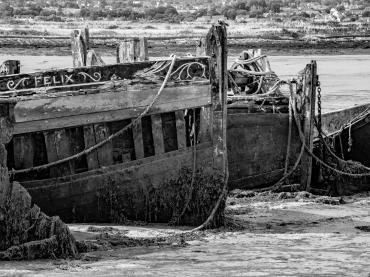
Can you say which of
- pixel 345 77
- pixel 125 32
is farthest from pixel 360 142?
pixel 125 32

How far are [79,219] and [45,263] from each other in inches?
88.8

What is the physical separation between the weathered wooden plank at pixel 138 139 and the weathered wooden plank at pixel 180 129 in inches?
18.2

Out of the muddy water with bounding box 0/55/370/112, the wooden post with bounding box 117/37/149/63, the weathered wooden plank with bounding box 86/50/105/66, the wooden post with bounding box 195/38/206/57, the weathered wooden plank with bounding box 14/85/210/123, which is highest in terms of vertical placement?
the wooden post with bounding box 195/38/206/57

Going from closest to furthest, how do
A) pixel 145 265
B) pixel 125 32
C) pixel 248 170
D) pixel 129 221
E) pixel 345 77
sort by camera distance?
1. pixel 145 265
2. pixel 129 221
3. pixel 248 170
4. pixel 345 77
5. pixel 125 32

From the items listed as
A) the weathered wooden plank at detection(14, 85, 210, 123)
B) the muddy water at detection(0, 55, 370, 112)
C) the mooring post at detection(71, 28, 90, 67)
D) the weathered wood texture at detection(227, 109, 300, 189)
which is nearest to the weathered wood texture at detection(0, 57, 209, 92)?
the weathered wooden plank at detection(14, 85, 210, 123)

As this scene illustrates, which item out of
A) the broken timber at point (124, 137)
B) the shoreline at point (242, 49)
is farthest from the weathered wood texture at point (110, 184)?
the shoreline at point (242, 49)

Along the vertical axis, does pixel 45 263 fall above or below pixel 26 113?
below

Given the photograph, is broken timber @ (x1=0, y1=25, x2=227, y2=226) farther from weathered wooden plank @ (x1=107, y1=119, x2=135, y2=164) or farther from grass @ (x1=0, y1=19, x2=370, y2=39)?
grass @ (x1=0, y1=19, x2=370, y2=39)

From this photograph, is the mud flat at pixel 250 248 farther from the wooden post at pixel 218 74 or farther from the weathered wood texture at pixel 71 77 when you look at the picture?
the weathered wood texture at pixel 71 77

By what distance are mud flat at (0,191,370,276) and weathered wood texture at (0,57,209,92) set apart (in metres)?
1.61

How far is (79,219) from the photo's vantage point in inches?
469

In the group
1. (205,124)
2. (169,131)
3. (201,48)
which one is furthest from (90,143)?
(201,48)

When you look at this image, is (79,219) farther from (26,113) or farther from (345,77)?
(345,77)

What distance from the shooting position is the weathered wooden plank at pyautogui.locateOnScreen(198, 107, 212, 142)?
12.3 meters
